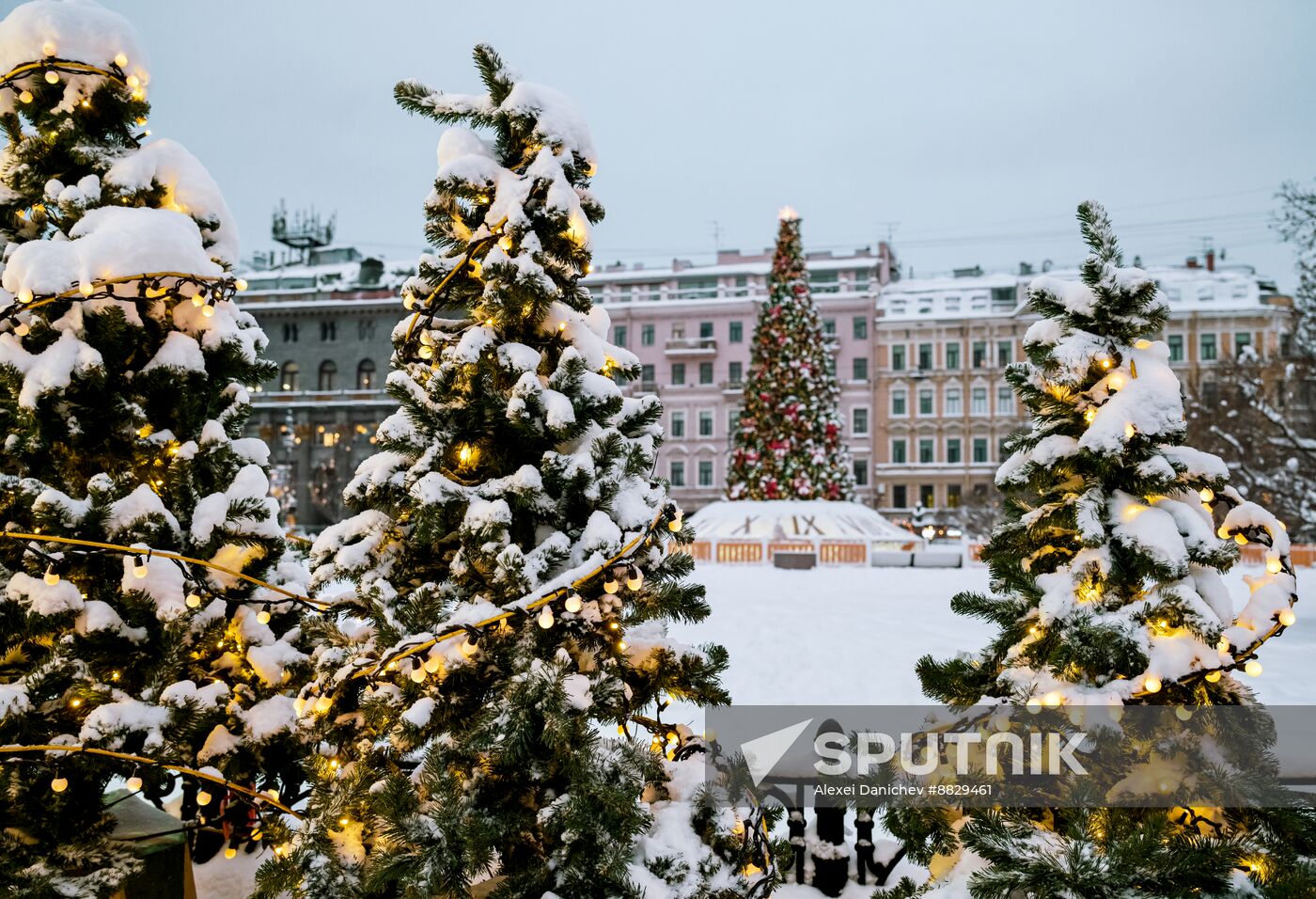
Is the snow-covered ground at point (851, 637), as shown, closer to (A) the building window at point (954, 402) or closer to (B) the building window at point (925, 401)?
(A) the building window at point (954, 402)

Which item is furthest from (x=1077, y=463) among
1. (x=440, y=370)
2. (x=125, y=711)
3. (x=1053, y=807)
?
(x=125, y=711)

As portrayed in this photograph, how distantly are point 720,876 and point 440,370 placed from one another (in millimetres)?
2289

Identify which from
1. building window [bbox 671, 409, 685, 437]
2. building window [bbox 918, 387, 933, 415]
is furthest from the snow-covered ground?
building window [bbox 671, 409, 685, 437]

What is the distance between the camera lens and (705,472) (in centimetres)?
4662

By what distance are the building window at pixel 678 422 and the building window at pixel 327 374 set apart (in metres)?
18.2

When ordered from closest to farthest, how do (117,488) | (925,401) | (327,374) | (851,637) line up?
1. (117,488)
2. (851,637)
3. (327,374)
4. (925,401)

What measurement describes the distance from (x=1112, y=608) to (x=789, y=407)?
22966mm

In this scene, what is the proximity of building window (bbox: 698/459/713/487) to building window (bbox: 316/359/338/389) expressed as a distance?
65.5 feet

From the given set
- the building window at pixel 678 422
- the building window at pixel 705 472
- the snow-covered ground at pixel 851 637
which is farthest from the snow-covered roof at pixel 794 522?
the building window at pixel 678 422

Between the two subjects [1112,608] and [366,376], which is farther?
[366,376]

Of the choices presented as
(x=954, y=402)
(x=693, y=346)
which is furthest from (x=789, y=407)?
(x=954, y=402)

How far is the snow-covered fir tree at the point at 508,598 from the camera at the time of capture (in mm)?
2971

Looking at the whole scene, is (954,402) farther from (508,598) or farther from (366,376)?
(508,598)

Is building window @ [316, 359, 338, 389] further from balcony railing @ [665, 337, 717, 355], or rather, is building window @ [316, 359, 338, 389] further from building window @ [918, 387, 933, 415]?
building window @ [918, 387, 933, 415]
